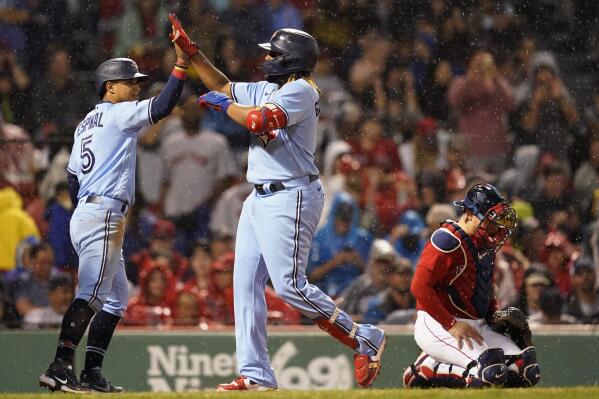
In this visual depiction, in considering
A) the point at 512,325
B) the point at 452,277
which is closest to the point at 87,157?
the point at 452,277

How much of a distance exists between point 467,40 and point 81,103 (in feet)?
11.4

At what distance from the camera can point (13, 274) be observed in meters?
9.89

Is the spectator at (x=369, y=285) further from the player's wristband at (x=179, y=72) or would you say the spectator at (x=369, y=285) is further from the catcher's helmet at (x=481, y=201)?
the player's wristband at (x=179, y=72)

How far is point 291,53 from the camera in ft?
22.2

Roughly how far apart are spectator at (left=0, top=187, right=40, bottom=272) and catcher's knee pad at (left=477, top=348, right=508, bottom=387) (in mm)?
4484

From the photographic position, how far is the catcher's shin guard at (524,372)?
7.33 meters

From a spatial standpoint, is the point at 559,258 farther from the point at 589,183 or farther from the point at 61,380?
the point at 61,380

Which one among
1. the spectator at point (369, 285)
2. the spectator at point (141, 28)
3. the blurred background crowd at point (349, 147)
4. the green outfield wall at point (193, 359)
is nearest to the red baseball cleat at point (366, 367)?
the green outfield wall at point (193, 359)

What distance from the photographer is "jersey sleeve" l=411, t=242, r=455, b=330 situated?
710cm

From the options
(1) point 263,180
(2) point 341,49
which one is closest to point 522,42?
(2) point 341,49

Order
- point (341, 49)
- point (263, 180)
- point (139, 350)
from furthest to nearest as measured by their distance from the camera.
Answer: point (341, 49)
point (139, 350)
point (263, 180)

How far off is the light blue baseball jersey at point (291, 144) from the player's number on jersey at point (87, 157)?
0.87 m

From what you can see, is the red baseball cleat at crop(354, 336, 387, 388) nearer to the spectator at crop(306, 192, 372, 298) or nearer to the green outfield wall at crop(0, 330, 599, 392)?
the green outfield wall at crop(0, 330, 599, 392)

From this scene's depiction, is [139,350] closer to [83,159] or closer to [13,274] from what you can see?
[13,274]
